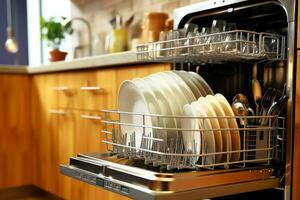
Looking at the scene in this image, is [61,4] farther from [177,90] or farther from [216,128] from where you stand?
[216,128]

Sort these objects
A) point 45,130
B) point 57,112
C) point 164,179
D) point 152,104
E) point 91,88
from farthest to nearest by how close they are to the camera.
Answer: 1. point 45,130
2. point 57,112
3. point 91,88
4. point 152,104
5. point 164,179

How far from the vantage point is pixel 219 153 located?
937mm

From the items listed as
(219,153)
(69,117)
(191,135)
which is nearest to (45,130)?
(69,117)

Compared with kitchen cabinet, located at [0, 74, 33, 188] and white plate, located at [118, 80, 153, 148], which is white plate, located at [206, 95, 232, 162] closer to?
white plate, located at [118, 80, 153, 148]

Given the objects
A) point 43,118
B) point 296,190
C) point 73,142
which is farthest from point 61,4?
point 296,190

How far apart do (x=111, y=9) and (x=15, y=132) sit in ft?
3.57

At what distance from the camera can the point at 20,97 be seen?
275 centimetres

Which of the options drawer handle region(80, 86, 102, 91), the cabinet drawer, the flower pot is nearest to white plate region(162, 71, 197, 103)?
the cabinet drawer

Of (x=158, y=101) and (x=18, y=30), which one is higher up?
(x=18, y=30)

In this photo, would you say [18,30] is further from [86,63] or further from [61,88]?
[86,63]

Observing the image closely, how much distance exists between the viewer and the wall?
13.4 feet

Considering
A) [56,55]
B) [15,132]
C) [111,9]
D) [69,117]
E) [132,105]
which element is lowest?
[15,132]

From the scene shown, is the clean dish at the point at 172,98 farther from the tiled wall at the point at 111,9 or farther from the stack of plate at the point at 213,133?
the tiled wall at the point at 111,9

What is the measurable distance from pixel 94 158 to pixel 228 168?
13.9 inches
